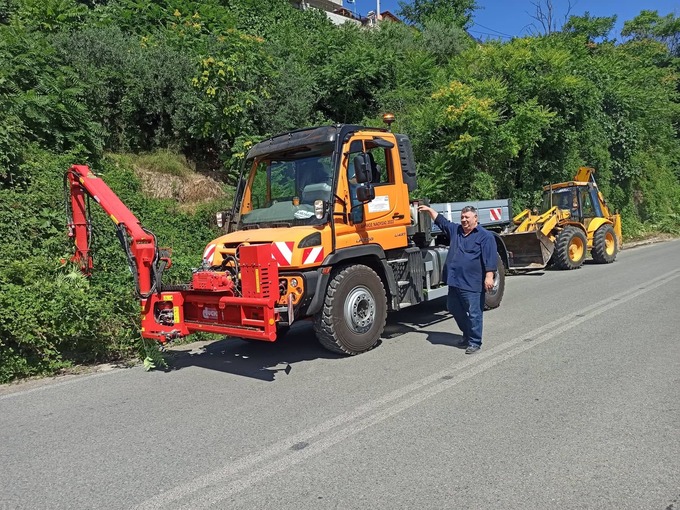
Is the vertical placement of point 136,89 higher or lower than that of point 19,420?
higher

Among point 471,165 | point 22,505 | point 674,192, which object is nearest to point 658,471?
point 22,505

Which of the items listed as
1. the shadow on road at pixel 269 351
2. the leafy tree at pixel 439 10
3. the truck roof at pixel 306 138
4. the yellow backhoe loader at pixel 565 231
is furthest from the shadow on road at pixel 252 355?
the leafy tree at pixel 439 10

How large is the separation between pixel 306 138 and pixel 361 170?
917 mm

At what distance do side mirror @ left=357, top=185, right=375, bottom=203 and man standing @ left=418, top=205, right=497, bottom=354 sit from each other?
1.20 m

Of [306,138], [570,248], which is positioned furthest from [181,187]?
[570,248]

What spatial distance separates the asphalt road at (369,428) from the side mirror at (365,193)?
1.91 m

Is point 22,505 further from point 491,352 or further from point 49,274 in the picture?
point 491,352

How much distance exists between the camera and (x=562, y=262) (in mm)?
14609

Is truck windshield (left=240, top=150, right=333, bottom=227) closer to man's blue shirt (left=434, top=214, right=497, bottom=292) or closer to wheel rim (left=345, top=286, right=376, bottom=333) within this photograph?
wheel rim (left=345, top=286, right=376, bottom=333)

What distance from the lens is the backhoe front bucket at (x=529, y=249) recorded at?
13.6 m

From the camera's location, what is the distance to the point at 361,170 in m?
6.38

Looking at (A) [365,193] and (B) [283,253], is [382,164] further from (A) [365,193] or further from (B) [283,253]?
(B) [283,253]

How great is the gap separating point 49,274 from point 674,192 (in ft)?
121

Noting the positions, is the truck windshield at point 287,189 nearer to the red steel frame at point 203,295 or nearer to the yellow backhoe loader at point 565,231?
the red steel frame at point 203,295
